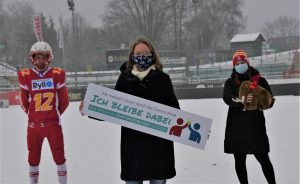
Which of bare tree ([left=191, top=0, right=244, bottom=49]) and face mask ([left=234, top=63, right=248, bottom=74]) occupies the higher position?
bare tree ([left=191, top=0, right=244, bottom=49])

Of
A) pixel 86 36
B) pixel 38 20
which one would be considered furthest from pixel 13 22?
pixel 38 20

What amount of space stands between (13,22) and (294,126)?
72.8 meters

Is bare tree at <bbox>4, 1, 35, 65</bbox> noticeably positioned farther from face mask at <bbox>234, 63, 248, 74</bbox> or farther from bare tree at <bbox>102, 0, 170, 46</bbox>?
face mask at <bbox>234, 63, 248, 74</bbox>

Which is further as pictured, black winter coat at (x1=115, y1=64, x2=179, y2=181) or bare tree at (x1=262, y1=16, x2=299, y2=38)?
bare tree at (x1=262, y1=16, x2=299, y2=38)

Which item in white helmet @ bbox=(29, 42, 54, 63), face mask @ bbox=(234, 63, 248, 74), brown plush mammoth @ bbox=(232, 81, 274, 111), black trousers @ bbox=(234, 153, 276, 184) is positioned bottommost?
black trousers @ bbox=(234, 153, 276, 184)

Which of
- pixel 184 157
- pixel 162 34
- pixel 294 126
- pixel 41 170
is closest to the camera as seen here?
pixel 41 170

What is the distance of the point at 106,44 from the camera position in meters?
68.1

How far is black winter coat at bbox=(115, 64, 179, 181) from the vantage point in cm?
383

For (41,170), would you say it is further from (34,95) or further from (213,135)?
(213,135)

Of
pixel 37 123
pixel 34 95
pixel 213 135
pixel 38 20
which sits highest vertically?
pixel 38 20

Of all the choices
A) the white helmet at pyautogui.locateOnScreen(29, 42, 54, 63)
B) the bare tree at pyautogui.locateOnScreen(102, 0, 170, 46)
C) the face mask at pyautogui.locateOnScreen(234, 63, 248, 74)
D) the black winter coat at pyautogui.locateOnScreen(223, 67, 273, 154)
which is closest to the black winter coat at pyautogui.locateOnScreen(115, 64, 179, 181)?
the black winter coat at pyautogui.locateOnScreen(223, 67, 273, 154)

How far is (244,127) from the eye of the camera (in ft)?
16.1

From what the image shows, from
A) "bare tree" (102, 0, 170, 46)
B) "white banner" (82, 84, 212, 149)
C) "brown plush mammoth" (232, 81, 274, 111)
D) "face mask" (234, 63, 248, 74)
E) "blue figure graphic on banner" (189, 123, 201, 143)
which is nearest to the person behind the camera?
"white banner" (82, 84, 212, 149)

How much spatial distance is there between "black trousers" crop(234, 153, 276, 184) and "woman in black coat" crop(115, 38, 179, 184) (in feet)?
4.52
